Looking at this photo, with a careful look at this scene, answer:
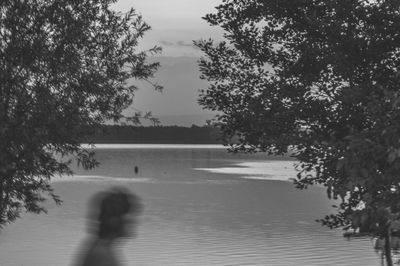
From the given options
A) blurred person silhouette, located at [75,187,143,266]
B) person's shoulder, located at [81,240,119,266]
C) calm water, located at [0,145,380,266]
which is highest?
blurred person silhouette, located at [75,187,143,266]

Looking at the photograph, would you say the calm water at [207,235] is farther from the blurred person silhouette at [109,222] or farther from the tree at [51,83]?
the blurred person silhouette at [109,222]

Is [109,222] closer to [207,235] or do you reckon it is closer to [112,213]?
[112,213]

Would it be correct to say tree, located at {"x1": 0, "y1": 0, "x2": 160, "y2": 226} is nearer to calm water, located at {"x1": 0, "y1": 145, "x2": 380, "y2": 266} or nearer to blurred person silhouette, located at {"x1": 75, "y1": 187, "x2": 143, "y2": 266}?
calm water, located at {"x1": 0, "y1": 145, "x2": 380, "y2": 266}

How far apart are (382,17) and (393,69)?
158 cm

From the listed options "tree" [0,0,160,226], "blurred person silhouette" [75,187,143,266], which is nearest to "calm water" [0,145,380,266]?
"tree" [0,0,160,226]

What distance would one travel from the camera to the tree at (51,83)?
15.4 meters

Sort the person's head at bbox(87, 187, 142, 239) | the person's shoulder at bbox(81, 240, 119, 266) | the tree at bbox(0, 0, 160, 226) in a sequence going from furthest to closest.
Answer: the tree at bbox(0, 0, 160, 226) < the person's head at bbox(87, 187, 142, 239) < the person's shoulder at bbox(81, 240, 119, 266)

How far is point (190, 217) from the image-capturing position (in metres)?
70.8

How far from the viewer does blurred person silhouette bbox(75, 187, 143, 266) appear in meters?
5.95

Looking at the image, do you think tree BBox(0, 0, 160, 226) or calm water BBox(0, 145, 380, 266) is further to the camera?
calm water BBox(0, 145, 380, 266)

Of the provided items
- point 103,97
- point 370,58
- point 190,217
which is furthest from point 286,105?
point 190,217

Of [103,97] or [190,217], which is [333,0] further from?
[190,217]

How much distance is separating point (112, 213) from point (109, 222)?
9 cm

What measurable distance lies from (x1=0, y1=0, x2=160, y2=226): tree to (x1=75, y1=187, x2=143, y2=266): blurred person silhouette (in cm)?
939
